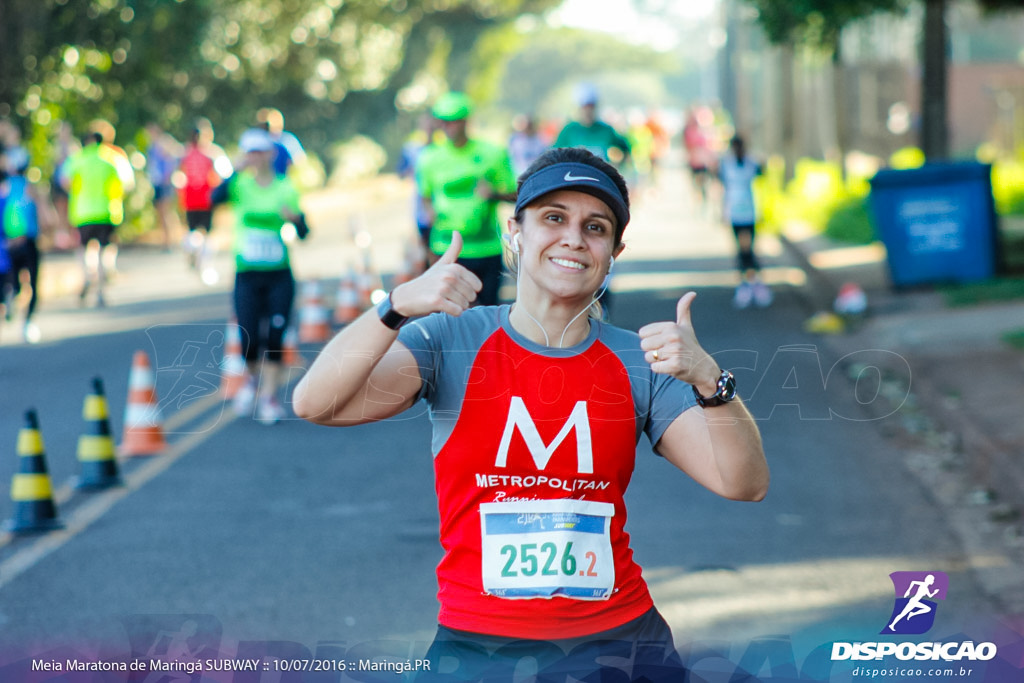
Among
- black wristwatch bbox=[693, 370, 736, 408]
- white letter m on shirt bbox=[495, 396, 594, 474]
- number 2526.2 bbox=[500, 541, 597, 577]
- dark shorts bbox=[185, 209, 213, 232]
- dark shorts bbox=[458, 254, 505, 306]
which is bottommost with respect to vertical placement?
dark shorts bbox=[185, 209, 213, 232]

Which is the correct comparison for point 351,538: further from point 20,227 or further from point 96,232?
point 96,232

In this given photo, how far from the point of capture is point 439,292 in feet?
9.86

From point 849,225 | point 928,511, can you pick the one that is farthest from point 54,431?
point 849,225

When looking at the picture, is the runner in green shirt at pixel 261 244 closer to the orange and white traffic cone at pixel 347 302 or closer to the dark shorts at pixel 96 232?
the orange and white traffic cone at pixel 347 302

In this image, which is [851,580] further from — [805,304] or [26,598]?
[805,304]

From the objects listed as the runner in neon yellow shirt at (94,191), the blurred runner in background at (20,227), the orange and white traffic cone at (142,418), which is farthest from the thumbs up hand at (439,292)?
the runner in neon yellow shirt at (94,191)

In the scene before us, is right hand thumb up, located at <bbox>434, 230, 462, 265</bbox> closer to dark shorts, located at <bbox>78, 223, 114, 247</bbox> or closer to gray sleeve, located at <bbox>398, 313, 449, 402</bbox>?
gray sleeve, located at <bbox>398, 313, 449, 402</bbox>

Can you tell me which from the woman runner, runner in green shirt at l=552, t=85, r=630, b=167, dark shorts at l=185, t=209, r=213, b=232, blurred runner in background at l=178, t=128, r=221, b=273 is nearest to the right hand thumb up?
the woman runner

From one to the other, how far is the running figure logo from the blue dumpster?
407 inches

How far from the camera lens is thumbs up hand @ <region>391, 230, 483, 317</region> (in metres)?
3.01

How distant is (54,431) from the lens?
33.2ft

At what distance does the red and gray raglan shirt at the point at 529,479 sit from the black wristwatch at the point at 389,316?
0.50 feet

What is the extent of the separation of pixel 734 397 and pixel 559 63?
537 ft

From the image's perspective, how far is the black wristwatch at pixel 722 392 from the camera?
3105 millimetres
